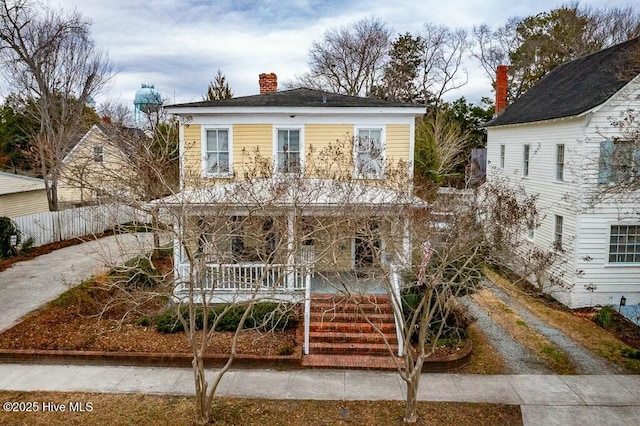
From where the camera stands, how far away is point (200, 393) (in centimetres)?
838

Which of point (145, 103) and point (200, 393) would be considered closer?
point (200, 393)

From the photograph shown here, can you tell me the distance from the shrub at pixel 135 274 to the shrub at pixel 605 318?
1318 cm

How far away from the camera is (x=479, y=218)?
10.4 m

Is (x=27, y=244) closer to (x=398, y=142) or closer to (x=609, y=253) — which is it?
(x=398, y=142)

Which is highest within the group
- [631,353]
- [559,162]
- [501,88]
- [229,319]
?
[501,88]

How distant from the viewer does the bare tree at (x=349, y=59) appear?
41750 millimetres

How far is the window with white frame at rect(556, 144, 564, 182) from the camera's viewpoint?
17845mm

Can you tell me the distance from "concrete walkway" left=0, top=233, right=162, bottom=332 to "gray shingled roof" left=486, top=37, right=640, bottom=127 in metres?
15.2

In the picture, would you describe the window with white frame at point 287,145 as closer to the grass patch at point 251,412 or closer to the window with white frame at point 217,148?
the window with white frame at point 217,148

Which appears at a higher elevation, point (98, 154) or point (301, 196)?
point (98, 154)

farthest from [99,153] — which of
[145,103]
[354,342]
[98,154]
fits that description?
[354,342]

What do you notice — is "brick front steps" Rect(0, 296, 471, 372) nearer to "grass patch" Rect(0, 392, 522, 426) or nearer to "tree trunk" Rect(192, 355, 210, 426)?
"grass patch" Rect(0, 392, 522, 426)

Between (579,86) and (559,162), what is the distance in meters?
3.49

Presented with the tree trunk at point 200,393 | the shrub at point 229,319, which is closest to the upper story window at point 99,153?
the shrub at point 229,319
